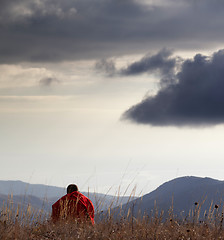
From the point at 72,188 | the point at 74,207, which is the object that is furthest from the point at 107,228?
the point at 72,188

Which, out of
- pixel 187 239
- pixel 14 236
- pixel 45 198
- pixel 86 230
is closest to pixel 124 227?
pixel 86 230

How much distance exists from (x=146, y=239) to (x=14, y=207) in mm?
2977

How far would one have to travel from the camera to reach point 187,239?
6.48 metres

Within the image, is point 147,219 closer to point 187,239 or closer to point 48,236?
point 187,239

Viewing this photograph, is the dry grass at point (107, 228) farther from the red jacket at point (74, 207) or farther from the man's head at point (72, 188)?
the man's head at point (72, 188)

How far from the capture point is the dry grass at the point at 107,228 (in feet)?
21.4

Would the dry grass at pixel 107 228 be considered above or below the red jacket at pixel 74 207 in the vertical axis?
below

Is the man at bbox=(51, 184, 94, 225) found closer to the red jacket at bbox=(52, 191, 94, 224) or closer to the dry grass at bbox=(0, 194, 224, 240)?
the red jacket at bbox=(52, 191, 94, 224)

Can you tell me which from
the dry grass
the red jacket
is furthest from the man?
the dry grass

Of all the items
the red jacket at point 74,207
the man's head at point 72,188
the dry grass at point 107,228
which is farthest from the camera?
the man's head at point 72,188

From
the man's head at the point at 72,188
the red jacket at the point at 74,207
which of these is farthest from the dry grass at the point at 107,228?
the man's head at the point at 72,188

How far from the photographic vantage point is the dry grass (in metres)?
6.51

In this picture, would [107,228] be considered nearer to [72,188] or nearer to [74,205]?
[74,205]

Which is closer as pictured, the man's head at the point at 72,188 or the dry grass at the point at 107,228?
the dry grass at the point at 107,228
